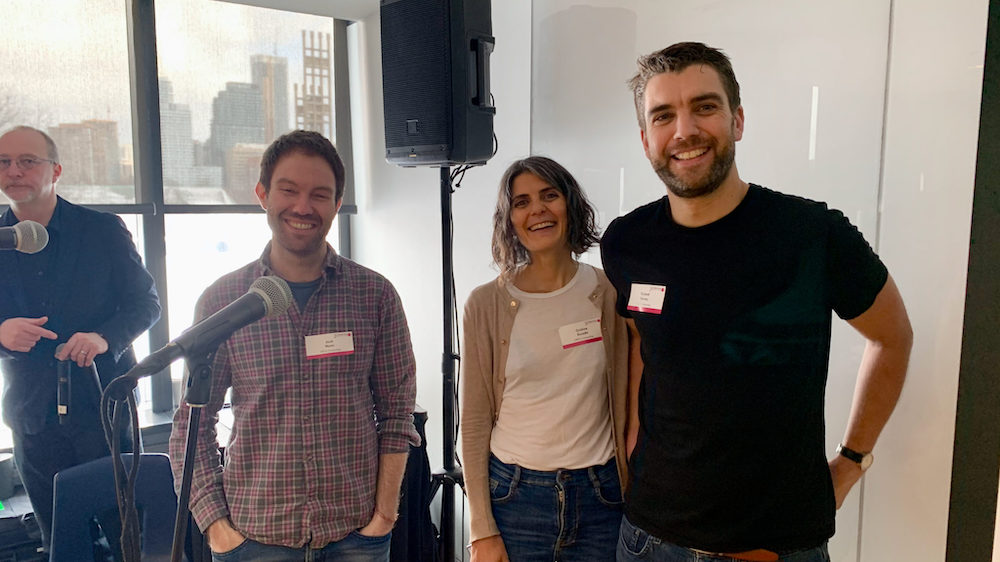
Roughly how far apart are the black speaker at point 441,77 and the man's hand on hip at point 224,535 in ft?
4.52

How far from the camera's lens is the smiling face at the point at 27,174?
2488 mm

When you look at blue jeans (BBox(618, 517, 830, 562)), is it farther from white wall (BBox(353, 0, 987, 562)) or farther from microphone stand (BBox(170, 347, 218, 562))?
microphone stand (BBox(170, 347, 218, 562))

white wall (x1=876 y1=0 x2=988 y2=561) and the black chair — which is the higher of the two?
white wall (x1=876 y1=0 x2=988 y2=561)

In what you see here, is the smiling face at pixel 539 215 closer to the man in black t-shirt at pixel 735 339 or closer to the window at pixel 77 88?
the man in black t-shirt at pixel 735 339

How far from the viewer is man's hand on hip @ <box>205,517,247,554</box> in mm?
1466

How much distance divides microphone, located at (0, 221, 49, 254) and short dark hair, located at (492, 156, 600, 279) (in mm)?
1023

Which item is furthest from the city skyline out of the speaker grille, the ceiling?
the speaker grille

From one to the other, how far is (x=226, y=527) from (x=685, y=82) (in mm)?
1331

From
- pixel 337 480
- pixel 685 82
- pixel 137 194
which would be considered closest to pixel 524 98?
pixel 685 82

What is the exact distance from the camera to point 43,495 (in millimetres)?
2576

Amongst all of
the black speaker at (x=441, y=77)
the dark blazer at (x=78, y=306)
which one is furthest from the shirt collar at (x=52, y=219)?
the black speaker at (x=441, y=77)

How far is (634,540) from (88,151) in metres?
3.48

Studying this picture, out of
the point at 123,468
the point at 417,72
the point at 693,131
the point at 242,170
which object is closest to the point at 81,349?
the point at 417,72

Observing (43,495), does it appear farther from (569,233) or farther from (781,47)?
(781,47)
